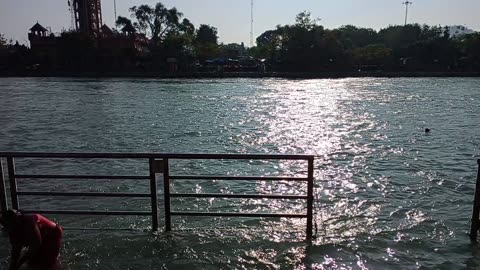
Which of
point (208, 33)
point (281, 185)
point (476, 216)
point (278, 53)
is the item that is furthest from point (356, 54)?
point (476, 216)

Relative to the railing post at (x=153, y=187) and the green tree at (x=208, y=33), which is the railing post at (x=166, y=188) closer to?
the railing post at (x=153, y=187)

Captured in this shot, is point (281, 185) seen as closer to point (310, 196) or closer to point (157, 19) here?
point (310, 196)

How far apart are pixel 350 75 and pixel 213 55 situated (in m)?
36.6

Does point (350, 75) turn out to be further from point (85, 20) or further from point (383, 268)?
point (383, 268)

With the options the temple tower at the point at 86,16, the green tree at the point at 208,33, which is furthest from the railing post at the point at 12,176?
the green tree at the point at 208,33

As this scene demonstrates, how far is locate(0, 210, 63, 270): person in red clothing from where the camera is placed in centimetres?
446

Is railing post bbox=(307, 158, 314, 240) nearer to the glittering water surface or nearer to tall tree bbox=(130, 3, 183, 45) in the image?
the glittering water surface

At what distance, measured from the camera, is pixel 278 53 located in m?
102

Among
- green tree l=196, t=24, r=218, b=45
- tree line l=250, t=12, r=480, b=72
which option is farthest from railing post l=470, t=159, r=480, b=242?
green tree l=196, t=24, r=218, b=45

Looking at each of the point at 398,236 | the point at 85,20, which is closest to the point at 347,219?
the point at 398,236

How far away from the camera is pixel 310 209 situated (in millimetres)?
6844

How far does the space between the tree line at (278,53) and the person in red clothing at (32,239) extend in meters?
89.1

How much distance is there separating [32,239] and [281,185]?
8.44 meters

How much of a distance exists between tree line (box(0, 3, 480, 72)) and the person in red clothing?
292 ft
